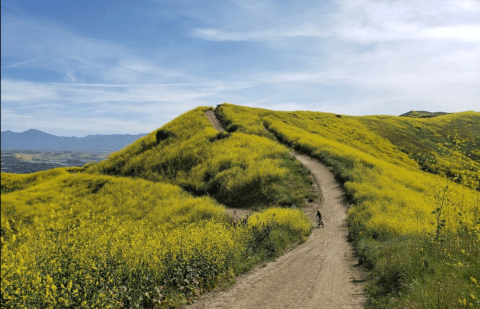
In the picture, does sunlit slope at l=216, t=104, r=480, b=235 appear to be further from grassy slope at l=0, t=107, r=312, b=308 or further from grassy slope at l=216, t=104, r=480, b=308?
grassy slope at l=0, t=107, r=312, b=308

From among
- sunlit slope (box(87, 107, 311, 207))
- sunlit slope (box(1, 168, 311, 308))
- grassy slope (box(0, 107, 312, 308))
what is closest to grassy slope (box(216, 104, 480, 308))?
grassy slope (box(0, 107, 312, 308))

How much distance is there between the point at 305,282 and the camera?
1120 centimetres

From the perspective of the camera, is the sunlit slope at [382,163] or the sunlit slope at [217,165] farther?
the sunlit slope at [217,165]

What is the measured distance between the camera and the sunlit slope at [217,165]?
29.5m

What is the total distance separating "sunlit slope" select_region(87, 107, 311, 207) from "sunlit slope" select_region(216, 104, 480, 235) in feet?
17.3

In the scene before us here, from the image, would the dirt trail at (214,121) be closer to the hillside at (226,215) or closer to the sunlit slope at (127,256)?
the hillside at (226,215)

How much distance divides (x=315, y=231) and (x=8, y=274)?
17763 mm

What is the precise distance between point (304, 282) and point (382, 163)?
3094 centimetres

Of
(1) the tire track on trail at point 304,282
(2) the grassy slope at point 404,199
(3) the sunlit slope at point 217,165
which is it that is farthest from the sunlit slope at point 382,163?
(3) the sunlit slope at point 217,165

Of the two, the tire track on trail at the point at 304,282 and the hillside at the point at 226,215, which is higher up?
the hillside at the point at 226,215

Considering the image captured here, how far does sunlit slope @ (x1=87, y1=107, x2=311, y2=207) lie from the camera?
2955cm

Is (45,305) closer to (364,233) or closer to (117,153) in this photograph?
(364,233)

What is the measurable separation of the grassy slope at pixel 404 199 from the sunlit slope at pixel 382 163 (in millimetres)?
95

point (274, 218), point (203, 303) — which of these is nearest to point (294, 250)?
point (274, 218)
